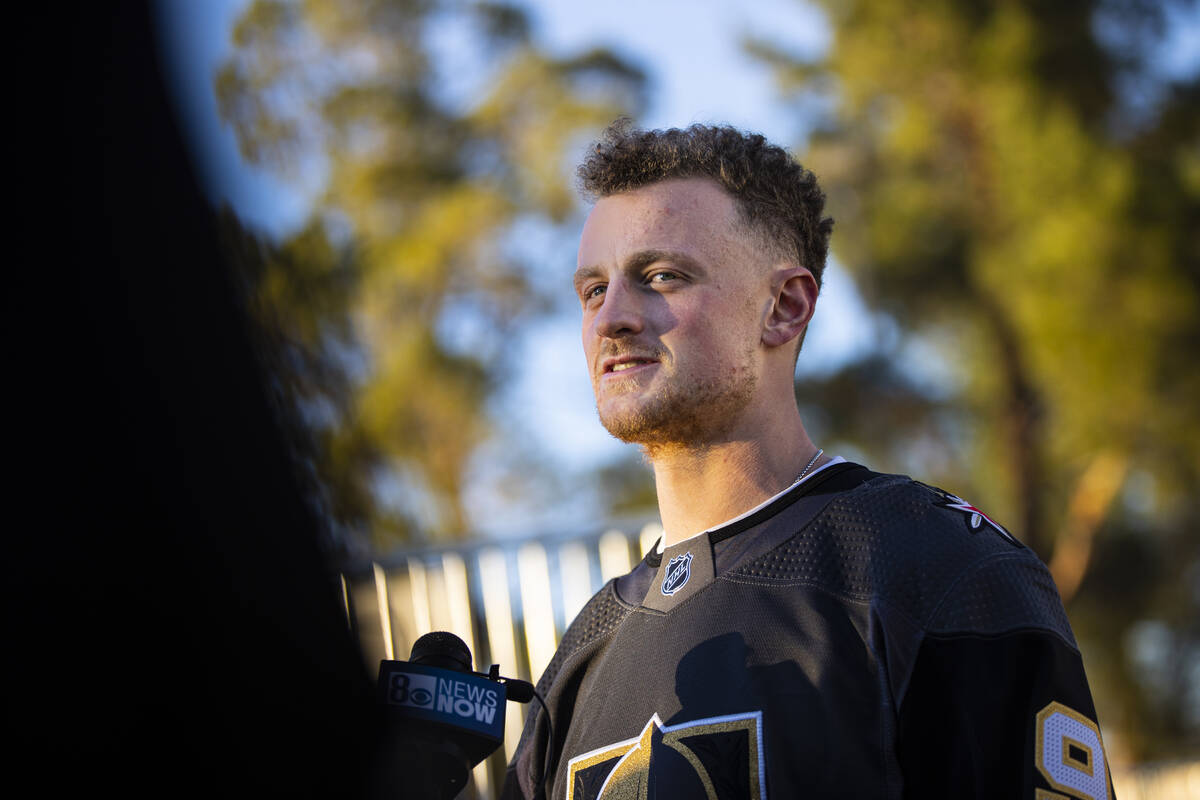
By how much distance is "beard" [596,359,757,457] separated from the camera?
204 cm

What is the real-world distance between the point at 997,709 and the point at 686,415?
0.70 m

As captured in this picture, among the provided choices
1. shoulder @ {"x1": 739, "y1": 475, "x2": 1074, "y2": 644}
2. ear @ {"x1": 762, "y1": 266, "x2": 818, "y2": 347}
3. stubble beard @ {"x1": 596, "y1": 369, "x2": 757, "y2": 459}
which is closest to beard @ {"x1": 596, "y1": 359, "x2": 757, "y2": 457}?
stubble beard @ {"x1": 596, "y1": 369, "x2": 757, "y2": 459}

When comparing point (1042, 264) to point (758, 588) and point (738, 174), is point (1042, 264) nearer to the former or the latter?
point (738, 174)

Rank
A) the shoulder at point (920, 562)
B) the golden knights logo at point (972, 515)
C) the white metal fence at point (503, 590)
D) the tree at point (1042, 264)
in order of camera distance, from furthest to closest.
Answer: the tree at point (1042, 264) → the white metal fence at point (503, 590) → the golden knights logo at point (972, 515) → the shoulder at point (920, 562)

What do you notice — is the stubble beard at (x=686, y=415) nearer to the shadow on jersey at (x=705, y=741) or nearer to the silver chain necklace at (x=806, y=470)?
the silver chain necklace at (x=806, y=470)

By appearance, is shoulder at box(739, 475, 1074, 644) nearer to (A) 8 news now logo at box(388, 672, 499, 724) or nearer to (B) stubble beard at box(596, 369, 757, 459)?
(B) stubble beard at box(596, 369, 757, 459)

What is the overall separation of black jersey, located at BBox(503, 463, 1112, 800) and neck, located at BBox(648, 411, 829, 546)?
6 centimetres

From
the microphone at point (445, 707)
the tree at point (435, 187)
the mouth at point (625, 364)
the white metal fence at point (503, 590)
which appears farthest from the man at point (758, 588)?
the tree at point (435, 187)

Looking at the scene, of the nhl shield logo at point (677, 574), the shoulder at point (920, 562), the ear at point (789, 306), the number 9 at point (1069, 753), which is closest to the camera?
the number 9 at point (1069, 753)

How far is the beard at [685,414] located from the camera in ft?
6.68

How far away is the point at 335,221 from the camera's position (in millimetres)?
13523

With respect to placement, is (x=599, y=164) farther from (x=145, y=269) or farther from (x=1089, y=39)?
(x=1089, y=39)

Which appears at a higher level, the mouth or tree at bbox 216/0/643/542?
tree at bbox 216/0/643/542

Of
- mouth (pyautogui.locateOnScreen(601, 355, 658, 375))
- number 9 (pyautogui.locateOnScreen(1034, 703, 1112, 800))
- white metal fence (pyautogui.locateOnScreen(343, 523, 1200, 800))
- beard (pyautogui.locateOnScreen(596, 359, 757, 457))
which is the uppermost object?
white metal fence (pyautogui.locateOnScreen(343, 523, 1200, 800))
